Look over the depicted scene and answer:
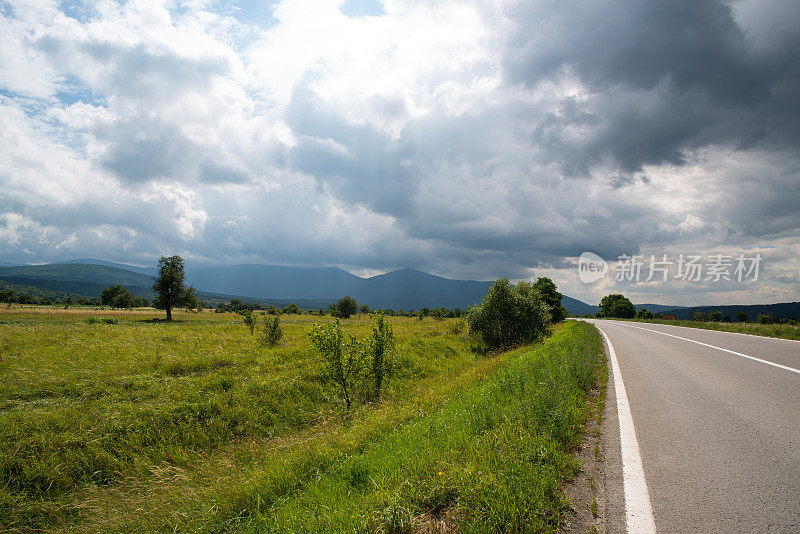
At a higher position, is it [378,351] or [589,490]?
[589,490]

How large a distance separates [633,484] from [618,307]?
12574 centimetres

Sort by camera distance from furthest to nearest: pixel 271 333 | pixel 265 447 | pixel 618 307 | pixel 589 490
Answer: pixel 618 307, pixel 271 333, pixel 265 447, pixel 589 490

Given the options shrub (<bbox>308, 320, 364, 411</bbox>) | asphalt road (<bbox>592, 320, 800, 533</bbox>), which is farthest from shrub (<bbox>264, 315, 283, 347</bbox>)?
asphalt road (<bbox>592, 320, 800, 533</bbox>)

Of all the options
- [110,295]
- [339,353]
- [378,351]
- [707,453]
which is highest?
[707,453]

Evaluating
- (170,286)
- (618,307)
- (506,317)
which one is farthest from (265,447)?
(618,307)

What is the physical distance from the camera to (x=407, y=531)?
3.42m

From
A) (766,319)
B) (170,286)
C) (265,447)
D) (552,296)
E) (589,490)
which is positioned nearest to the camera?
(589,490)

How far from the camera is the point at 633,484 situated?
386cm

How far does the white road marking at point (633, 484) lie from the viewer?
316cm

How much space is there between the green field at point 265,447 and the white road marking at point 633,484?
606 mm

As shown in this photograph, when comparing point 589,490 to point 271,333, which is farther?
point 271,333

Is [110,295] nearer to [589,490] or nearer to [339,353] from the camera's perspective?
[339,353]

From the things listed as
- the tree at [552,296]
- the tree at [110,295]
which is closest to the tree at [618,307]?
the tree at [552,296]

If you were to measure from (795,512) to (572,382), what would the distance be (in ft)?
15.8
